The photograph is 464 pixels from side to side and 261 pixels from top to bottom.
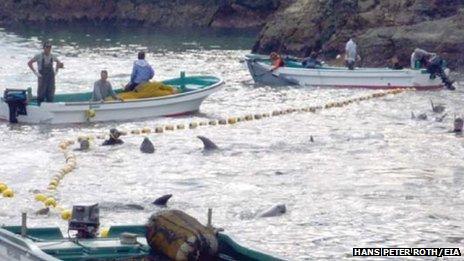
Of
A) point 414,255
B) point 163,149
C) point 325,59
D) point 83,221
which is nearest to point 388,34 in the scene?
point 325,59

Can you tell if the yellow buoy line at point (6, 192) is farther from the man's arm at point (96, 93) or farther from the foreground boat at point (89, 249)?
the man's arm at point (96, 93)

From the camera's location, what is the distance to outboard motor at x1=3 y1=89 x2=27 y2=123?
27.7m

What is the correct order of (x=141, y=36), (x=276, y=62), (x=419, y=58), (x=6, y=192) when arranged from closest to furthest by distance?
(x=6, y=192)
(x=419, y=58)
(x=276, y=62)
(x=141, y=36)

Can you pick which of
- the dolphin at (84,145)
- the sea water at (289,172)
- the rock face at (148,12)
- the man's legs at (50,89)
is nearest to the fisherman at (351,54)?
the sea water at (289,172)

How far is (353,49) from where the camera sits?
3862 cm

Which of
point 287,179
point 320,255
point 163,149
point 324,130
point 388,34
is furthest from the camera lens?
point 388,34

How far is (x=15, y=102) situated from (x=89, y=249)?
15.7 metres

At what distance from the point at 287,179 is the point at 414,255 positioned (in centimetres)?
555

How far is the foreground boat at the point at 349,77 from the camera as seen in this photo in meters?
35.8

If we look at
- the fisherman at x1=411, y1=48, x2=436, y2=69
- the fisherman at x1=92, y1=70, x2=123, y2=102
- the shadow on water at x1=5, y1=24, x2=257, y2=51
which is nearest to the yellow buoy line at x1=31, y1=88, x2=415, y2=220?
the fisherman at x1=411, y1=48, x2=436, y2=69

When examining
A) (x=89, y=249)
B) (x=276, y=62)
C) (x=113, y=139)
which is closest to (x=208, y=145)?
(x=113, y=139)

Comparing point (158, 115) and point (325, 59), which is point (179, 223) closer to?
point (158, 115)

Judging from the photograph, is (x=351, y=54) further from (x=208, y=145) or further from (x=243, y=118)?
(x=208, y=145)

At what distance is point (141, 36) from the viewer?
64562 millimetres
